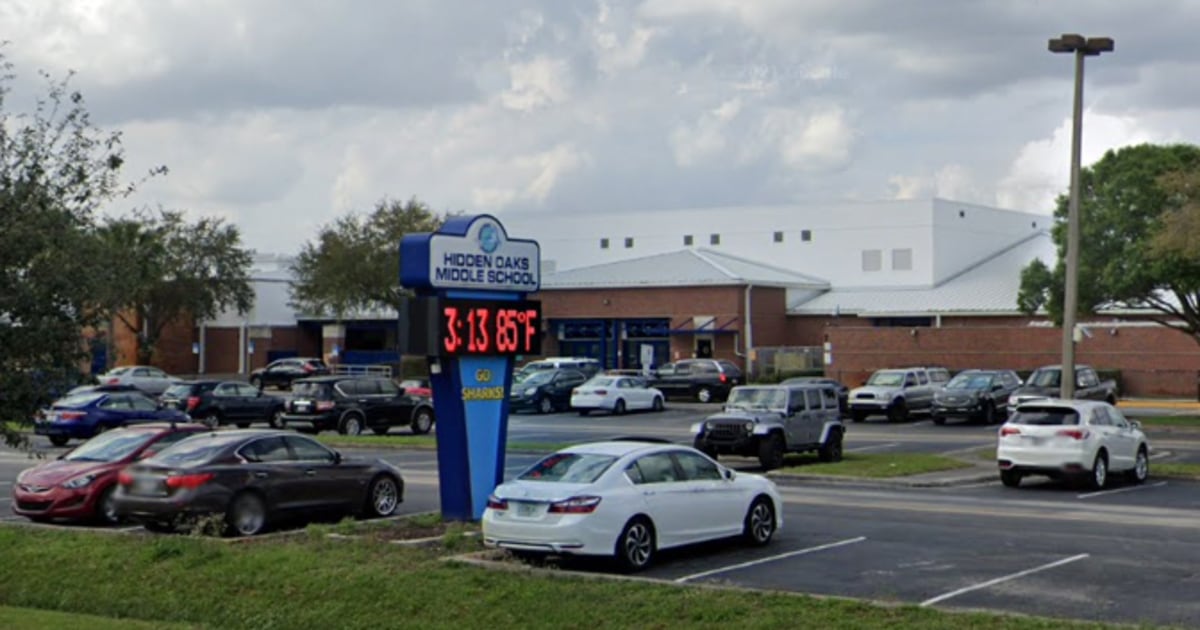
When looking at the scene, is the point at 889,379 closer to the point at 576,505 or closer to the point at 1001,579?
the point at 1001,579

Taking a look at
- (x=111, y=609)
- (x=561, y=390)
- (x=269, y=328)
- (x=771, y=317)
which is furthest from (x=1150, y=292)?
(x=269, y=328)

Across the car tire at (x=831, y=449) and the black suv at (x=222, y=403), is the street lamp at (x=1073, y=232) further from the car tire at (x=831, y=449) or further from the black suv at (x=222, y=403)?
the black suv at (x=222, y=403)

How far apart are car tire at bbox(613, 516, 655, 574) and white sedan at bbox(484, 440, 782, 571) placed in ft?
0.04

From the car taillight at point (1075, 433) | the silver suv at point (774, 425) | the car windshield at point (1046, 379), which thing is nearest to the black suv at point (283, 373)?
the car windshield at point (1046, 379)

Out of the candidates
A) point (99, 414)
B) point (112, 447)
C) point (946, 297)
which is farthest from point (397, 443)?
point (946, 297)

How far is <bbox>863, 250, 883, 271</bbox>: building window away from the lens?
81750 mm

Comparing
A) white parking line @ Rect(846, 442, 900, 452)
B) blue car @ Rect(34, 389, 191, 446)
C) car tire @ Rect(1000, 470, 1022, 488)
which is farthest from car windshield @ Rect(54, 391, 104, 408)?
car tire @ Rect(1000, 470, 1022, 488)

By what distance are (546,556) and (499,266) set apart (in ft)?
16.4

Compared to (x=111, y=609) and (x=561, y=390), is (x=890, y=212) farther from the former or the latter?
(x=111, y=609)

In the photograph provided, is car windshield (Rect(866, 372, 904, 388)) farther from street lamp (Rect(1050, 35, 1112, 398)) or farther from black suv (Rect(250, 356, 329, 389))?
black suv (Rect(250, 356, 329, 389))

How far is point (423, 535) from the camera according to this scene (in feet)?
62.3

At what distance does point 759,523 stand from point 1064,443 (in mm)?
10356

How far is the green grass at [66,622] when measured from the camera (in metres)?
14.9

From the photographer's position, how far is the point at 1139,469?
2811 centimetres
